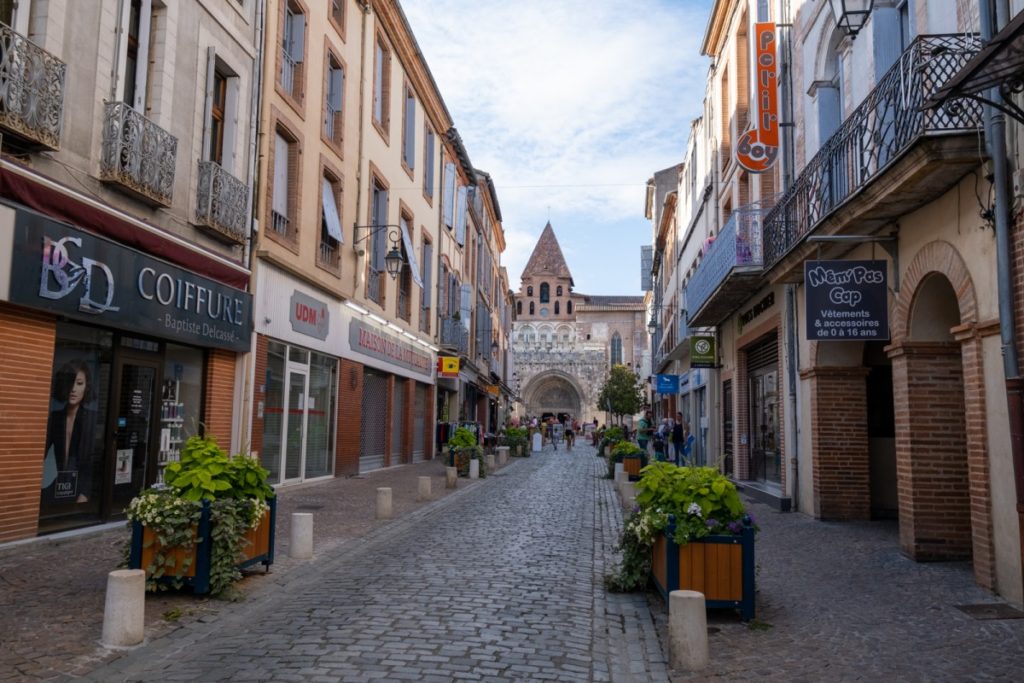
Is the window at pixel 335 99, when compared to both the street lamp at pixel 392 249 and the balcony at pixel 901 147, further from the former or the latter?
the balcony at pixel 901 147

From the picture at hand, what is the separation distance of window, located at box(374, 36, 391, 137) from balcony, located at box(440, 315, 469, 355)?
378 inches

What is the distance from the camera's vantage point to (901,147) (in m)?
7.89

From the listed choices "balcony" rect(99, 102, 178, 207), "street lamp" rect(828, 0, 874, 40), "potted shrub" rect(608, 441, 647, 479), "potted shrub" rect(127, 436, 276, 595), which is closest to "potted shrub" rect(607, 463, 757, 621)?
"potted shrub" rect(127, 436, 276, 595)

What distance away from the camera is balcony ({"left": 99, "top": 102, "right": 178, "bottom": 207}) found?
10000mm

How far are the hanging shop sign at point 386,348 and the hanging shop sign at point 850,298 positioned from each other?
40.3 feet

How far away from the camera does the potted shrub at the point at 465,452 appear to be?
68.6ft

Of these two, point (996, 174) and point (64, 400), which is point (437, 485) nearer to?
point (64, 400)

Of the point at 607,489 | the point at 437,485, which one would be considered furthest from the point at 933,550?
the point at 437,485

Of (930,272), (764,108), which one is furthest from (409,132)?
(930,272)

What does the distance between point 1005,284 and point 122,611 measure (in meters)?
7.22

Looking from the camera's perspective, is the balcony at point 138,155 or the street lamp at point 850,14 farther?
the balcony at point 138,155

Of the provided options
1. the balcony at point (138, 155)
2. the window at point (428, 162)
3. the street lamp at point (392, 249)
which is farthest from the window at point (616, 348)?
the balcony at point (138, 155)

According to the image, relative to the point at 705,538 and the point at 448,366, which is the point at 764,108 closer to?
the point at 705,538

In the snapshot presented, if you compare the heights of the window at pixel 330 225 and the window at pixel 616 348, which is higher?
the window at pixel 616 348
